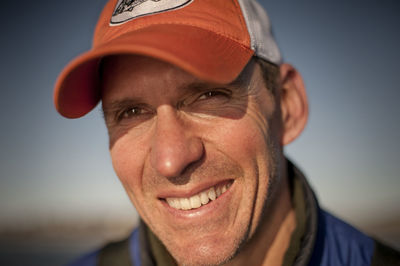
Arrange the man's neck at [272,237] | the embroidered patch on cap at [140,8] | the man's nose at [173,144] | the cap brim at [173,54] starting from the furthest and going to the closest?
the man's neck at [272,237], the embroidered patch on cap at [140,8], the man's nose at [173,144], the cap brim at [173,54]

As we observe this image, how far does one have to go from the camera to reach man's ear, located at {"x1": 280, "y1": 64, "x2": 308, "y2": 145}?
6.98 ft

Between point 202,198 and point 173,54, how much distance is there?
85cm

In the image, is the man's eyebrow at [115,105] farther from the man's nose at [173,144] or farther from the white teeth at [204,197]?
the white teeth at [204,197]

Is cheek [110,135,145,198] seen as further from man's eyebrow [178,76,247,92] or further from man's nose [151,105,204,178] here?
man's eyebrow [178,76,247,92]

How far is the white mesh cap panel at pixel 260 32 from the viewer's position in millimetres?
1722

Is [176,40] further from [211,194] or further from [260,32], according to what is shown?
[211,194]

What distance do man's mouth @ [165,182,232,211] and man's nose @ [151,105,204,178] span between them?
0.21 meters

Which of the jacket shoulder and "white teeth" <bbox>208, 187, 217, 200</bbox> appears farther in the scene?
the jacket shoulder

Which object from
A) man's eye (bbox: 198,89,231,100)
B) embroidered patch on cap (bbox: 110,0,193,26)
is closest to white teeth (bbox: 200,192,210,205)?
man's eye (bbox: 198,89,231,100)

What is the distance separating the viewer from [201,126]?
163cm

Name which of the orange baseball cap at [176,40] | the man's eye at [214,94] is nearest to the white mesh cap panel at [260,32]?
the orange baseball cap at [176,40]

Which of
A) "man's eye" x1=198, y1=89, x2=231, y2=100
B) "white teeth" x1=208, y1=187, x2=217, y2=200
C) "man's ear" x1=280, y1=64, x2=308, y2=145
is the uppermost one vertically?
"man's eye" x1=198, y1=89, x2=231, y2=100

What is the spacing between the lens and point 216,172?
1.64m

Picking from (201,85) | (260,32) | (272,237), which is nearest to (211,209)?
(272,237)
